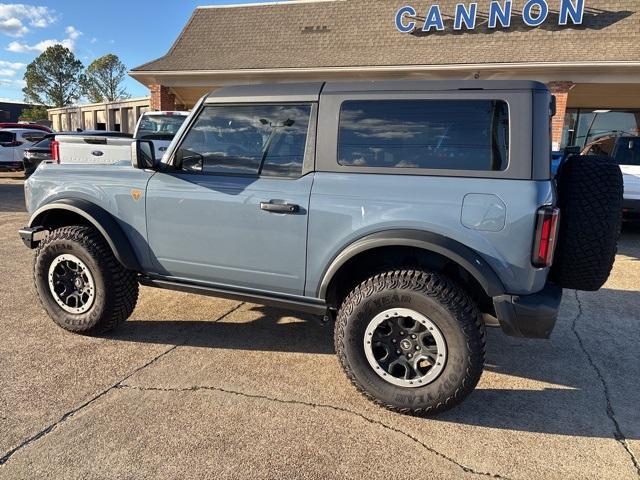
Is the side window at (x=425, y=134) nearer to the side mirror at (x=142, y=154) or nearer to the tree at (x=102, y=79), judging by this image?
the side mirror at (x=142, y=154)

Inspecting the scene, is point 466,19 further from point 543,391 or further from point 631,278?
point 543,391

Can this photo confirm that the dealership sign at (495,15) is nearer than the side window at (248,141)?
No

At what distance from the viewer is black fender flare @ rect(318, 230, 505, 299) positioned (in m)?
2.59

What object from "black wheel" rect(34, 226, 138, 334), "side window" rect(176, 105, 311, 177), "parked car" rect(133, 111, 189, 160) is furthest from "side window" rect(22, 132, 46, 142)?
"side window" rect(176, 105, 311, 177)

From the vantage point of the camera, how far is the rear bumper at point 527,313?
260 centimetres

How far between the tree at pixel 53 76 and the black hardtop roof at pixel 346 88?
7474cm

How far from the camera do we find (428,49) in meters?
12.1

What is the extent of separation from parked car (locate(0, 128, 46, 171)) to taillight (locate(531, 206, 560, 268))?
17.0 m

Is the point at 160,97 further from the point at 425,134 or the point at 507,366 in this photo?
the point at 507,366

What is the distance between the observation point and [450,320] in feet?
8.75

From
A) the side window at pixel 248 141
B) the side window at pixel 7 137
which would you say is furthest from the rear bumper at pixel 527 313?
the side window at pixel 7 137

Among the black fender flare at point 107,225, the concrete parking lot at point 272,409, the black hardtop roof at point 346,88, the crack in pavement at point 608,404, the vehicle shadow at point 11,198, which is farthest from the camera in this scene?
the vehicle shadow at point 11,198

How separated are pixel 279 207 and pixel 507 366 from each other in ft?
6.83

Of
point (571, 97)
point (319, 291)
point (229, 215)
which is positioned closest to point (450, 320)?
point (319, 291)
